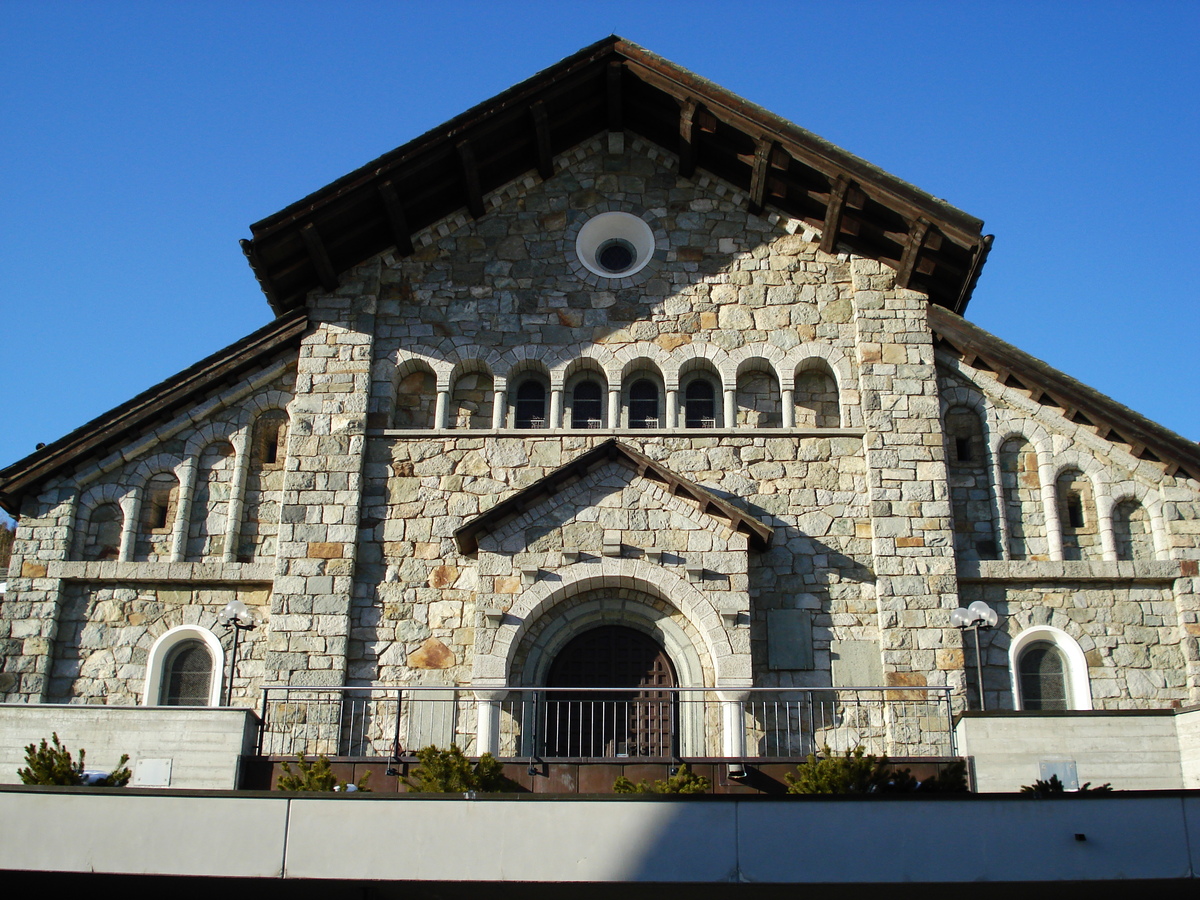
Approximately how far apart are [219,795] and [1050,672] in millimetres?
10039

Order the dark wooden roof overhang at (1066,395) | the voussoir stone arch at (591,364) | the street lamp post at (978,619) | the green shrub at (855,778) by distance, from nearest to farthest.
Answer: the green shrub at (855,778)
the street lamp post at (978,619)
the dark wooden roof overhang at (1066,395)
the voussoir stone arch at (591,364)

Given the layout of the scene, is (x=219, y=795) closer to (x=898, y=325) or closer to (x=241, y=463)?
(x=241, y=463)

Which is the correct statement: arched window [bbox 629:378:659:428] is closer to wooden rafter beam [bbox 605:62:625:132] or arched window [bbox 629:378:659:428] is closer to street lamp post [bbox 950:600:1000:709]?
wooden rafter beam [bbox 605:62:625:132]

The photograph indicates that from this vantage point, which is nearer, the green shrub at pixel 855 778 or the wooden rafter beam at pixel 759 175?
the green shrub at pixel 855 778

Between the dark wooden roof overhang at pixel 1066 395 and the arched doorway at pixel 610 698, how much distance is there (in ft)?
19.2

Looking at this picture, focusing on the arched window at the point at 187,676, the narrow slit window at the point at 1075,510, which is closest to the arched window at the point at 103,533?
the arched window at the point at 187,676

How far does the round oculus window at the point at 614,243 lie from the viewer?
18391 millimetres

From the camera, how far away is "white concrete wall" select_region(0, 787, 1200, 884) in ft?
35.3

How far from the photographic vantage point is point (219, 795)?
36.3 feet

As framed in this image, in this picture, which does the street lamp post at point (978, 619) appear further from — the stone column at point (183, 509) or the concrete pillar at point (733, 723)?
the stone column at point (183, 509)

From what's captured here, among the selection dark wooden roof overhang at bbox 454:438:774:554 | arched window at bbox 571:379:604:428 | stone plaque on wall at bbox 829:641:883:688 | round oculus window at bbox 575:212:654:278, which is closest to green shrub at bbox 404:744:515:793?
dark wooden roof overhang at bbox 454:438:774:554

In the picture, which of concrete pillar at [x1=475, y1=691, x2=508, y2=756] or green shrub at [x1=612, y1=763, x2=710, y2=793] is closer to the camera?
green shrub at [x1=612, y1=763, x2=710, y2=793]

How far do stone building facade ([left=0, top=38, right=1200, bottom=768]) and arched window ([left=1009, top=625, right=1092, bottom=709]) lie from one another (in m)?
0.04

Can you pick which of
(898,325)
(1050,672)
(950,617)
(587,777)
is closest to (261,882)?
(587,777)
